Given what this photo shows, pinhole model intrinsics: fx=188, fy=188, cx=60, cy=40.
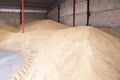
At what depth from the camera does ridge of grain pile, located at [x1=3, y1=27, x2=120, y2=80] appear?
268 centimetres

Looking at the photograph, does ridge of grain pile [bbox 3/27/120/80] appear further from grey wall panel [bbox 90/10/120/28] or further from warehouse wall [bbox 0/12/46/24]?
warehouse wall [bbox 0/12/46/24]

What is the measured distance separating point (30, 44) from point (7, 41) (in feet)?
3.69

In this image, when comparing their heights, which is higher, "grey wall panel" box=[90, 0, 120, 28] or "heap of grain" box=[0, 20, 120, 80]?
"grey wall panel" box=[90, 0, 120, 28]

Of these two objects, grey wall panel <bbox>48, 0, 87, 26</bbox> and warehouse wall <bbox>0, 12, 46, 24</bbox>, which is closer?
grey wall panel <bbox>48, 0, 87, 26</bbox>

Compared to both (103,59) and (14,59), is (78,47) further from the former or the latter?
(14,59)

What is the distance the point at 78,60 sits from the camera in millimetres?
2982

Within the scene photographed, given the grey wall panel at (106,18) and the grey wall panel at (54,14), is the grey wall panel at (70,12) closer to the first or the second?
the grey wall panel at (54,14)

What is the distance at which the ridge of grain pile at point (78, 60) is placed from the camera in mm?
2684

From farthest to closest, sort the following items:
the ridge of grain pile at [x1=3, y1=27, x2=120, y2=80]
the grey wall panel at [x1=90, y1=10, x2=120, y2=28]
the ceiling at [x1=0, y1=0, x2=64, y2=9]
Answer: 1. the ceiling at [x1=0, y1=0, x2=64, y2=9]
2. the grey wall panel at [x1=90, y1=10, x2=120, y2=28]
3. the ridge of grain pile at [x1=3, y1=27, x2=120, y2=80]

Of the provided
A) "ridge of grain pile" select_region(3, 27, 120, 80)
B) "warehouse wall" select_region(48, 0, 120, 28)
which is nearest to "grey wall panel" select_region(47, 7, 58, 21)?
"warehouse wall" select_region(48, 0, 120, 28)

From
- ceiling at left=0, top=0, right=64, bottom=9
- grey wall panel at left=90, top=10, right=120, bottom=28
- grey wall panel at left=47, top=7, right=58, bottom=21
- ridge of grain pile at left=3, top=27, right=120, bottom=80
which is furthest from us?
grey wall panel at left=47, top=7, right=58, bottom=21

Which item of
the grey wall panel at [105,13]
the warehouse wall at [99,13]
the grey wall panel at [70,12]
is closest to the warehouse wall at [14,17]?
the grey wall panel at [70,12]

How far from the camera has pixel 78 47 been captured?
3.39m

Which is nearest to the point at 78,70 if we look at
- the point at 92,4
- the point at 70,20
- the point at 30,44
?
the point at 30,44
